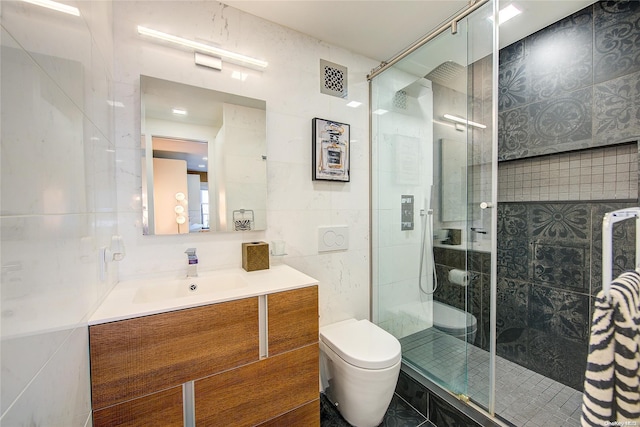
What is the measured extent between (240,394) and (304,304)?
0.45 metres

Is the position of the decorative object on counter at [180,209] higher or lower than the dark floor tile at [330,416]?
higher

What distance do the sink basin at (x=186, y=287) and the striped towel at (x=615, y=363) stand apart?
1.20m

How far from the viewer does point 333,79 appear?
188cm

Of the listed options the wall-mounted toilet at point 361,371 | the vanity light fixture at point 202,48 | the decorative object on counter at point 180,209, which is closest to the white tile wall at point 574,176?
the wall-mounted toilet at point 361,371

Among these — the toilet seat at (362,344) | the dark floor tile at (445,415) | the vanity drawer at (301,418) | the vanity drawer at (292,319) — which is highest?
the vanity drawer at (292,319)

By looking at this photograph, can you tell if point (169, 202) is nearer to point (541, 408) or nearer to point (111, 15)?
point (111, 15)

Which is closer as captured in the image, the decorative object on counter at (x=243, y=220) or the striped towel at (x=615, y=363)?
the striped towel at (x=615, y=363)

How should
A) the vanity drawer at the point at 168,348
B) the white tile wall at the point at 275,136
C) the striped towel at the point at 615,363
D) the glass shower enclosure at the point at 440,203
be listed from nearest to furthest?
the striped towel at the point at 615,363 → the vanity drawer at the point at 168,348 → the white tile wall at the point at 275,136 → the glass shower enclosure at the point at 440,203

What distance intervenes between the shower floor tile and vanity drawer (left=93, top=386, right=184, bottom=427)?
57.4 inches

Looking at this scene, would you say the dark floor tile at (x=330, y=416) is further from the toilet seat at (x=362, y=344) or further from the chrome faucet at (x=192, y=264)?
the chrome faucet at (x=192, y=264)

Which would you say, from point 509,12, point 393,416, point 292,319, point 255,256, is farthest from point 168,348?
point 509,12

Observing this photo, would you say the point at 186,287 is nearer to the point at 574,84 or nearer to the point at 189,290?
the point at 189,290

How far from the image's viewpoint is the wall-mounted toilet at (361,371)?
4.41 feet

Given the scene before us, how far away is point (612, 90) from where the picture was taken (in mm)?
1510
